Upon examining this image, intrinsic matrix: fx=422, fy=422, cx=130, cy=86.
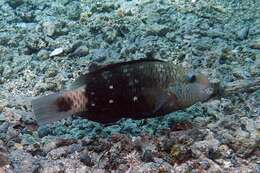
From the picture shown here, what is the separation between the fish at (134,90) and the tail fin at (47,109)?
0.13 metres

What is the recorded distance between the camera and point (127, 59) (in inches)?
198

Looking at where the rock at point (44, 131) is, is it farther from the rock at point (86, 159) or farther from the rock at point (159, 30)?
the rock at point (159, 30)

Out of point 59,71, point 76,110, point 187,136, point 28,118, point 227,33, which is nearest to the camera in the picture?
point 76,110

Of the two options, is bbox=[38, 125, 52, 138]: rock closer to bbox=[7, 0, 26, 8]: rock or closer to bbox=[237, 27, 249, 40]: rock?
bbox=[237, 27, 249, 40]: rock

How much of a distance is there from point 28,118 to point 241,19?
352 centimetres

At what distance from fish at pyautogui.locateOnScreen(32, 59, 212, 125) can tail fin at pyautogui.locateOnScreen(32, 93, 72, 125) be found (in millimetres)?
132

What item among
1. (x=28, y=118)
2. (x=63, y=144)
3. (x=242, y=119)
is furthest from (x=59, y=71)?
(x=242, y=119)

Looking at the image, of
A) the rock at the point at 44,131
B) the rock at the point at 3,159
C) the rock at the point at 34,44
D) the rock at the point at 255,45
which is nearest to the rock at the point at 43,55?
the rock at the point at 34,44

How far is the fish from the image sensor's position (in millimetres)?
3301

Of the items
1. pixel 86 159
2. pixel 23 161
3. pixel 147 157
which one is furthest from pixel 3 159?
pixel 147 157

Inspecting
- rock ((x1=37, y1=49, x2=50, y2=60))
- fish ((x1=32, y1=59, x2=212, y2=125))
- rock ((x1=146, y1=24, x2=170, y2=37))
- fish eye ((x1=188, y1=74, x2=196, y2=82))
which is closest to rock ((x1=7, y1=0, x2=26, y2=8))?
rock ((x1=37, y1=49, x2=50, y2=60))

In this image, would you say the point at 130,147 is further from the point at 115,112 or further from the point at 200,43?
the point at 200,43

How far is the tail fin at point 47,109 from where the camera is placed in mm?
3195

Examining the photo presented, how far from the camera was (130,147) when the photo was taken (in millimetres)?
3441
